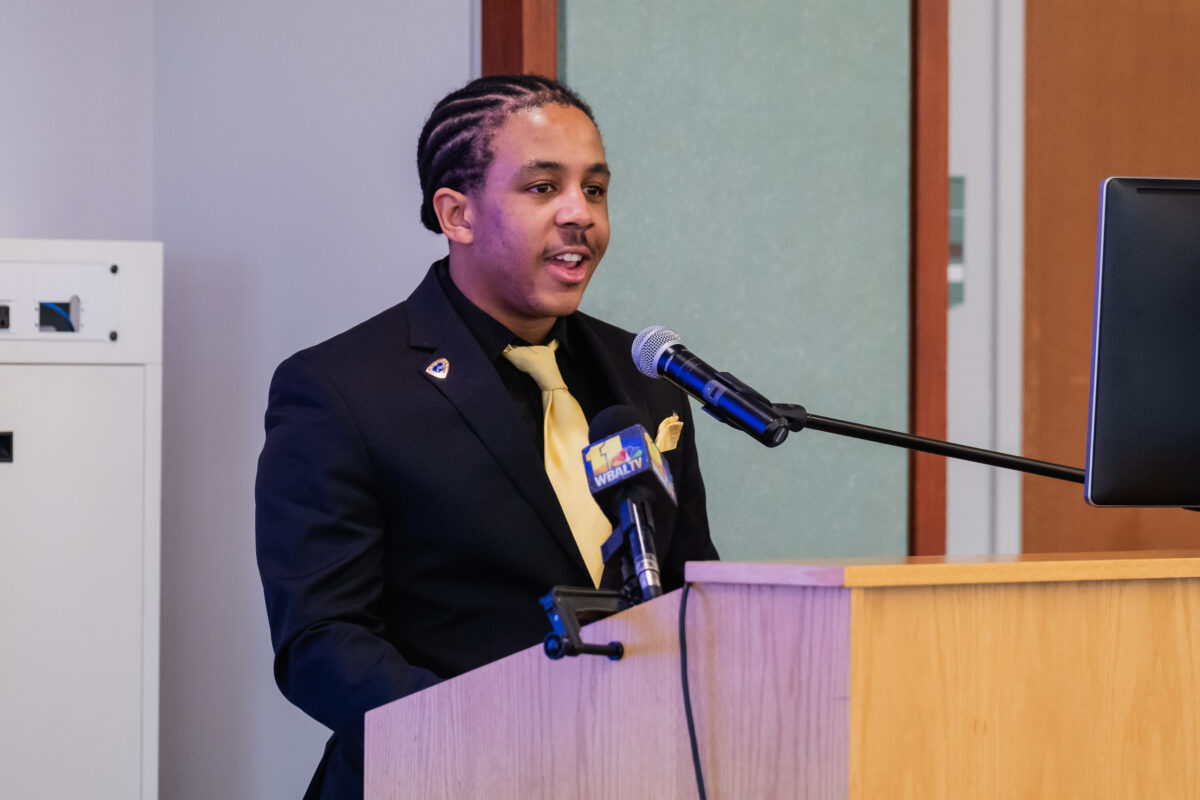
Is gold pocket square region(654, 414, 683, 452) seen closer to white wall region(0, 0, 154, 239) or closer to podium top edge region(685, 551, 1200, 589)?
podium top edge region(685, 551, 1200, 589)

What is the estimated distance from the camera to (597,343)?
1887mm

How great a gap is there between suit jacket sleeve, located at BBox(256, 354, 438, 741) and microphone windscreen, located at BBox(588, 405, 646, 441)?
42cm

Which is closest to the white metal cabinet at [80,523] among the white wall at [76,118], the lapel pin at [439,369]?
the white wall at [76,118]

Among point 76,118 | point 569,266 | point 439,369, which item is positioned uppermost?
point 76,118

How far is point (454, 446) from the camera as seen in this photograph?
168 centimetres

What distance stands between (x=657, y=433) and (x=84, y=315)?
1080mm

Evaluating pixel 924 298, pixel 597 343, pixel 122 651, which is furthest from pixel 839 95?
pixel 122 651

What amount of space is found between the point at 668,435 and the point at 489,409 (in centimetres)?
26

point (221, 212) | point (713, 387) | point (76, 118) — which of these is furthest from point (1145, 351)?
point (76, 118)

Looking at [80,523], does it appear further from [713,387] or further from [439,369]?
[713,387]

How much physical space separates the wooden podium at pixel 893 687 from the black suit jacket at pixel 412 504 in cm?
60

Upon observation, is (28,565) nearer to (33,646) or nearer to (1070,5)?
(33,646)

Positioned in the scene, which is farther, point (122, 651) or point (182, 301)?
point (182, 301)

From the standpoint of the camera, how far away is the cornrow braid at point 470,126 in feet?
5.89
